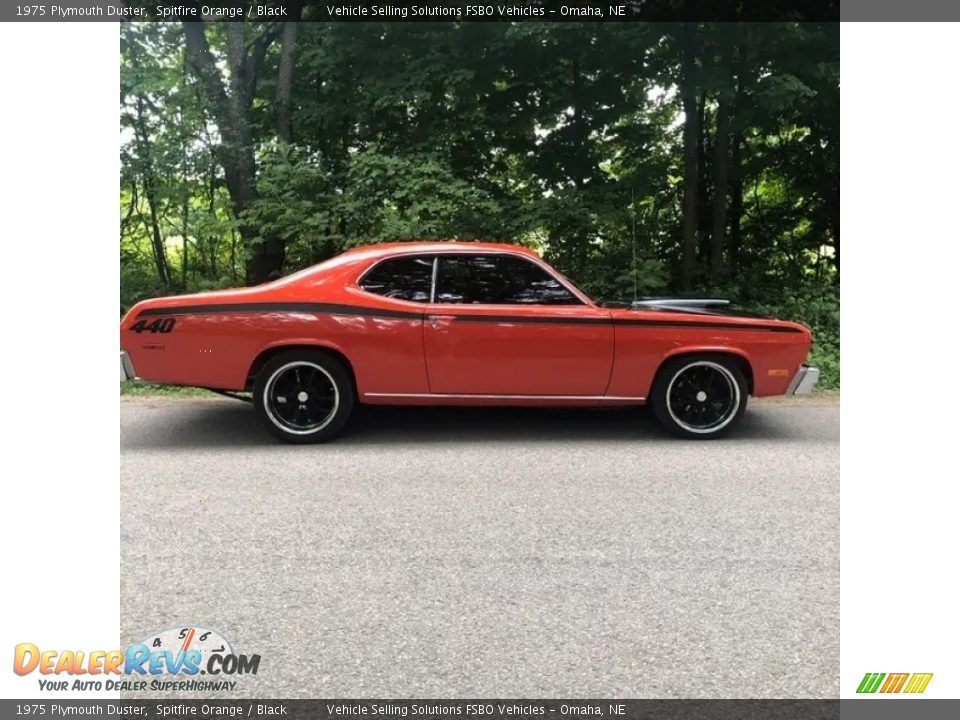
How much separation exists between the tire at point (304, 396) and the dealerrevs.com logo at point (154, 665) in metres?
2.88

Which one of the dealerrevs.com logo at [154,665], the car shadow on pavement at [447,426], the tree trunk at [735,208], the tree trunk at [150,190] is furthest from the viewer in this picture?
the tree trunk at [735,208]

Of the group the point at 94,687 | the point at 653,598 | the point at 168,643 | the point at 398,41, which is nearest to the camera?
the point at 94,687

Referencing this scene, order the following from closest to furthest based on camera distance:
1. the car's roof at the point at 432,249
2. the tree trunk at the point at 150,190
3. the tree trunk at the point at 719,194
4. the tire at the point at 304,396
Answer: the tire at the point at 304,396 < the car's roof at the point at 432,249 < the tree trunk at the point at 150,190 < the tree trunk at the point at 719,194

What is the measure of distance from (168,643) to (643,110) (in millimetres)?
9949

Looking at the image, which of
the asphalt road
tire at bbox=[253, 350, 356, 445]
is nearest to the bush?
the asphalt road

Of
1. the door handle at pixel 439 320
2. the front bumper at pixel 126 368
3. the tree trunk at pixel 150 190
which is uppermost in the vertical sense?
the tree trunk at pixel 150 190

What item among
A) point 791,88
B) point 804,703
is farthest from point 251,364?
point 791,88

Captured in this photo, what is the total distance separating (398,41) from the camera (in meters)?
9.67

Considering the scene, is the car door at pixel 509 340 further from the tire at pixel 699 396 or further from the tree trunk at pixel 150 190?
the tree trunk at pixel 150 190

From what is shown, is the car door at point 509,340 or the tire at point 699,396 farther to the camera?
the tire at point 699,396

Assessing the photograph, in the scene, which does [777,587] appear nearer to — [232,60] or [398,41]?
[398,41]

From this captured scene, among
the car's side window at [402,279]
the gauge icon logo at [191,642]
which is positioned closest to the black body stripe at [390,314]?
the car's side window at [402,279]

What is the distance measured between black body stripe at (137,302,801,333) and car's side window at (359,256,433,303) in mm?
164

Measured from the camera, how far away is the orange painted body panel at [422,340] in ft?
17.2
